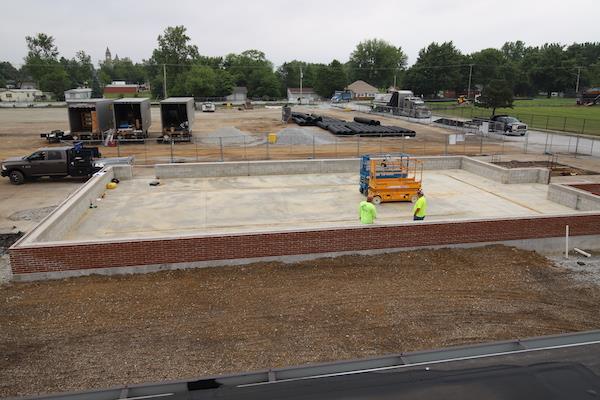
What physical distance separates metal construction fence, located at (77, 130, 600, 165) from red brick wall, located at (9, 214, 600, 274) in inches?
707

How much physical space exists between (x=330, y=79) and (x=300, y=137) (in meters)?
77.3

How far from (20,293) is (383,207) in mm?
12865

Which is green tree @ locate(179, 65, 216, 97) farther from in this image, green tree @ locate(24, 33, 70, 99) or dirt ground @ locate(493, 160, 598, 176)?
dirt ground @ locate(493, 160, 598, 176)

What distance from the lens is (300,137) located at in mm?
43688

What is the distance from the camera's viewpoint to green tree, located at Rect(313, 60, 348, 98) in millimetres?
116562

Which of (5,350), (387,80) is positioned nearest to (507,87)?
(5,350)

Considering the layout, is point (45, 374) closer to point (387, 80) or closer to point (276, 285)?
point (276, 285)

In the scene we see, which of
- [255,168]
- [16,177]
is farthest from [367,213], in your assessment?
[16,177]

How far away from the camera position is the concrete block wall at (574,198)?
1833cm

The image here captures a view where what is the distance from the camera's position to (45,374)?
28.1 feet

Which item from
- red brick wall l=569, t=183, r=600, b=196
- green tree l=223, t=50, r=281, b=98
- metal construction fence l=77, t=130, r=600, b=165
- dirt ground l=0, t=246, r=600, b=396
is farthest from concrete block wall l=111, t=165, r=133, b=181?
green tree l=223, t=50, r=281, b=98

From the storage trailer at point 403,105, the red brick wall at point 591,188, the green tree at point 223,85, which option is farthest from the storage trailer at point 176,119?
the green tree at point 223,85

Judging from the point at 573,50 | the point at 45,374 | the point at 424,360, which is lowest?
the point at 45,374

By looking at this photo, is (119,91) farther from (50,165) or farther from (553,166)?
(553,166)
